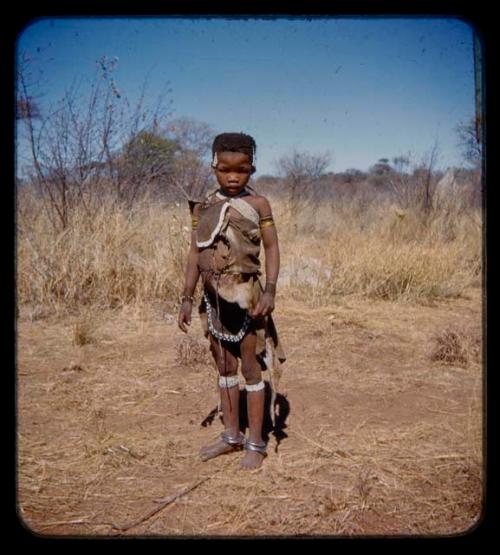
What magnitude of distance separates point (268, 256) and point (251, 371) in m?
0.65

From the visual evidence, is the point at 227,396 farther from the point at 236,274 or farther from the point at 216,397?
the point at 216,397

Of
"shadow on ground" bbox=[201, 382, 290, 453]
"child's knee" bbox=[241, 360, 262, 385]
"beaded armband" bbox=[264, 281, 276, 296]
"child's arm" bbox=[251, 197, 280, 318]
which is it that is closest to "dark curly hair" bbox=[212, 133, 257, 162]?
"child's arm" bbox=[251, 197, 280, 318]

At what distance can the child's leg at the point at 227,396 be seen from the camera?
3.09 metres

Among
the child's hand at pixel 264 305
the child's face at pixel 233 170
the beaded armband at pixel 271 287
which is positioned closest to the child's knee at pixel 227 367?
the child's hand at pixel 264 305

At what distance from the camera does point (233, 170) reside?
2.83 meters

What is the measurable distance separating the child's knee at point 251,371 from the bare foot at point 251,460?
397 mm

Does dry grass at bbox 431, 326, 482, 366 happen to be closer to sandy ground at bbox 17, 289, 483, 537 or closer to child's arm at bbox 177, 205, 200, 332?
sandy ground at bbox 17, 289, 483, 537

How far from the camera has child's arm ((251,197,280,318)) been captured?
2.85m

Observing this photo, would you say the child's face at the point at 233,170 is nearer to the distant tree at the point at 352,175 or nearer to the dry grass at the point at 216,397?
the dry grass at the point at 216,397

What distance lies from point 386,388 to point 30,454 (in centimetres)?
258

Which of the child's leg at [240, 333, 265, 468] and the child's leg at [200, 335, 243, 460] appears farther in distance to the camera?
the child's leg at [200, 335, 243, 460]

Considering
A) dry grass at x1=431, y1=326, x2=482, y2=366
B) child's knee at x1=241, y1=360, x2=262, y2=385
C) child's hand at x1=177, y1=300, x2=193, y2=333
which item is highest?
child's hand at x1=177, y1=300, x2=193, y2=333

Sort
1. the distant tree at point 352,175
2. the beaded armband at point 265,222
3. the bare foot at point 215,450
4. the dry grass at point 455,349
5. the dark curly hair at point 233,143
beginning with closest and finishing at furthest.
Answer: the dark curly hair at point 233,143 → the beaded armband at point 265,222 → the bare foot at point 215,450 → the dry grass at point 455,349 → the distant tree at point 352,175
